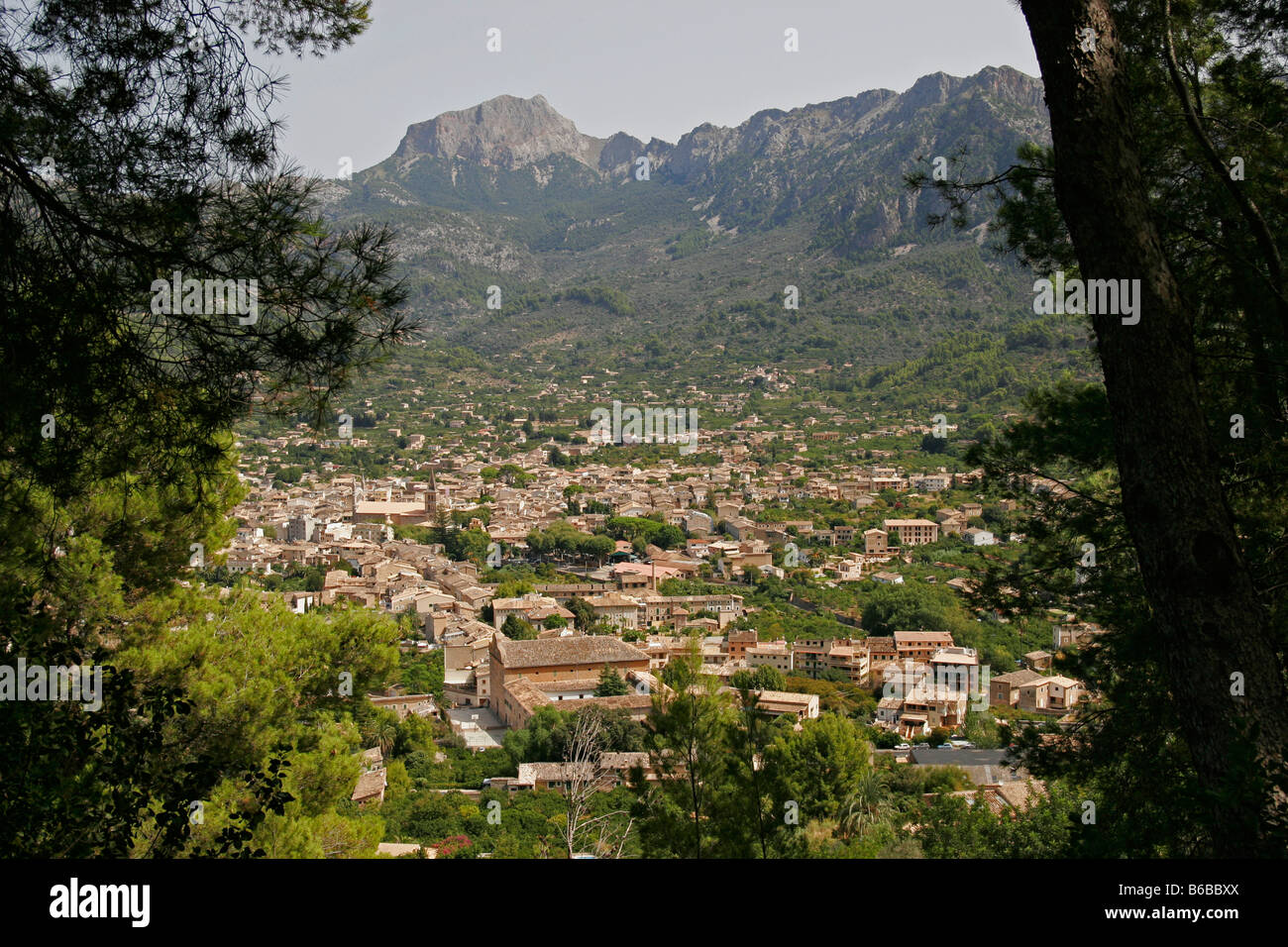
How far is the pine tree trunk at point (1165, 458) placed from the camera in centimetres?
197

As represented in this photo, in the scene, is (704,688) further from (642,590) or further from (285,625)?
(642,590)

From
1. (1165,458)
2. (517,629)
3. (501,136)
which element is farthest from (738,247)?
(1165,458)

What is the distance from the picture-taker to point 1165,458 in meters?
2.10

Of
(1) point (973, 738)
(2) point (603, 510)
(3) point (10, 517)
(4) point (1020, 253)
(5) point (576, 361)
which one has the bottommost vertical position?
(1) point (973, 738)
